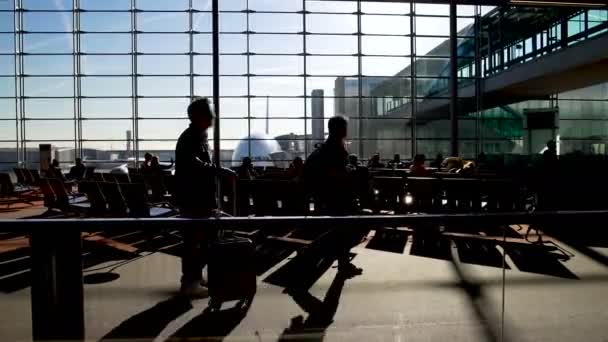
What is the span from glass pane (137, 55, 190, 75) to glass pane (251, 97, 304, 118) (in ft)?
7.53

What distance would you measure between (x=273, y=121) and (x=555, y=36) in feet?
29.2

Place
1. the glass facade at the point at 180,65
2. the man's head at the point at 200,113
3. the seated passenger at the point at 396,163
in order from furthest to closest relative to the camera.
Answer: the glass facade at the point at 180,65 → the seated passenger at the point at 396,163 → the man's head at the point at 200,113

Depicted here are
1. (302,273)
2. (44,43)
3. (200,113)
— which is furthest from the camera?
(44,43)

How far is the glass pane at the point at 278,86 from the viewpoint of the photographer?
582 inches

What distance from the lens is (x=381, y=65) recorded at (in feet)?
49.9

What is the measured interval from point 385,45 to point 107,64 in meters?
8.55

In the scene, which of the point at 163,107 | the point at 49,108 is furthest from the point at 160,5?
the point at 49,108

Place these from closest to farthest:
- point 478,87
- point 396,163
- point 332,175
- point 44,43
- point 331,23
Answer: point 332,175, point 396,163, point 44,43, point 331,23, point 478,87

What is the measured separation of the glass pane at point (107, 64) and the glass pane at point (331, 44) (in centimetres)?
552

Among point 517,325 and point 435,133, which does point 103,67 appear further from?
point 517,325

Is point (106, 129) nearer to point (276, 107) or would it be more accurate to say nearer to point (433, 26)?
point (276, 107)

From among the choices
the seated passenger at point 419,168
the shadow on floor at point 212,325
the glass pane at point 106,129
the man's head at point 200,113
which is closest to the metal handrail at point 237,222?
the shadow on floor at point 212,325

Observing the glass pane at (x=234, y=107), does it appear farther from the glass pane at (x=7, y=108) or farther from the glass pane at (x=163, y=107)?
the glass pane at (x=7, y=108)

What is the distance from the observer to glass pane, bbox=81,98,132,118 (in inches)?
580
